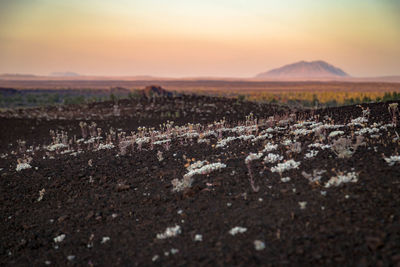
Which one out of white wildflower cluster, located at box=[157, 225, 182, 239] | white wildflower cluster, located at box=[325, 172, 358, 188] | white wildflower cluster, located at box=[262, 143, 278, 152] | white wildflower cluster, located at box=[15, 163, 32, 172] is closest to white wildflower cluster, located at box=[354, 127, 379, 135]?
white wildflower cluster, located at box=[262, 143, 278, 152]

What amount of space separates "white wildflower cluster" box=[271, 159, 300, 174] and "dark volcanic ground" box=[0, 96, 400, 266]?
11cm

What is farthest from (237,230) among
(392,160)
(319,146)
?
(319,146)

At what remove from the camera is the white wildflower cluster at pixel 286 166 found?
8.05 metres

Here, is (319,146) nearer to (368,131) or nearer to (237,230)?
(368,131)

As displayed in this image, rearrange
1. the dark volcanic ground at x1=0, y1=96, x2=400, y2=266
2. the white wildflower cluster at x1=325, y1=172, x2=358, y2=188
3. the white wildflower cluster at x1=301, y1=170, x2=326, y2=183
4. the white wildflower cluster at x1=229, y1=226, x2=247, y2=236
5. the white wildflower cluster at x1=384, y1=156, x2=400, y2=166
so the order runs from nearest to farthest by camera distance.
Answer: the dark volcanic ground at x1=0, y1=96, x2=400, y2=266
the white wildflower cluster at x1=229, y1=226, x2=247, y2=236
the white wildflower cluster at x1=325, y1=172, x2=358, y2=188
the white wildflower cluster at x1=301, y1=170, x2=326, y2=183
the white wildflower cluster at x1=384, y1=156, x2=400, y2=166

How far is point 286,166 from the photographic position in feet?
26.6

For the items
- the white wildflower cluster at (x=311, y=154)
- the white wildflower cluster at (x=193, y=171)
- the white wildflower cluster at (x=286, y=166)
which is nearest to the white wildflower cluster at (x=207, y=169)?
the white wildflower cluster at (x=193, y=171)

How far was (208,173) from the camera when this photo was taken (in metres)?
8.79

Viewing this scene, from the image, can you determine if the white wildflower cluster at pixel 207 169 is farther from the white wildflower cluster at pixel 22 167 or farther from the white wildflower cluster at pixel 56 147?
the white wildflower cluster at pixel 56 147

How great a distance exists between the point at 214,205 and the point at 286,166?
2.10m

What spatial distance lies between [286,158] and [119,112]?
1937cm

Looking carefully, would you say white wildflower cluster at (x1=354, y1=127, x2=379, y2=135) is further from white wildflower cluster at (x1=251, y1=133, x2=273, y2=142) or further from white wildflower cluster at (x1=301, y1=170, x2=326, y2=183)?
white wildflower cluster at (x1=301, y1=170, x2=326, y2=183)

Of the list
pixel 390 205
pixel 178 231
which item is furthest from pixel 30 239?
pixel 390 205

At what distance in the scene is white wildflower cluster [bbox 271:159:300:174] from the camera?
26.4ft
